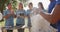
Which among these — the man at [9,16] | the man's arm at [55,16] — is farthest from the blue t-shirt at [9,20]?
the man's arm at [55,16]

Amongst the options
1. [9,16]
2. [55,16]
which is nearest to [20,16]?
[9,16]

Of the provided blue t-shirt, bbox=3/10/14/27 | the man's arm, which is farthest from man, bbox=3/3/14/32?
the man's arm

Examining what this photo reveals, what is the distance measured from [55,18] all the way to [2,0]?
0.78 meters

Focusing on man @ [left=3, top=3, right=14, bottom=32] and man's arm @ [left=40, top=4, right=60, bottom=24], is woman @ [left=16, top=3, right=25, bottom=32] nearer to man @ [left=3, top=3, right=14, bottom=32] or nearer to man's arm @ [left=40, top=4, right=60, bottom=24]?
man @ [left=3, top=3, right=14, bottom=32]

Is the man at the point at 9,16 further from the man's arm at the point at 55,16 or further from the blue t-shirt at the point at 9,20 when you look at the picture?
the man's arm at the point at 55,16

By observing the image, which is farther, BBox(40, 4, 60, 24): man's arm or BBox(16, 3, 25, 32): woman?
BBox(16, 3, 25, 32): woman

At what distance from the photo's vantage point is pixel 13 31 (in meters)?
1.09

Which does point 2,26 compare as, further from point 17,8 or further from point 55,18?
point 55,18

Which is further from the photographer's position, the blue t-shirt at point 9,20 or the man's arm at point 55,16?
the blue t-shirt at point 9,20

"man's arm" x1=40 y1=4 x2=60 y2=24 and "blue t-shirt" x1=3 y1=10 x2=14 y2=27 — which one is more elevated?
"man's arm" x1=40 y1=4 x2=60 y2=24

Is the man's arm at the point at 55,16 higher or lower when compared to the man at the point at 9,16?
higher

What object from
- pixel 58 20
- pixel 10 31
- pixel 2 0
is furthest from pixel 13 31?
pixel 58 20

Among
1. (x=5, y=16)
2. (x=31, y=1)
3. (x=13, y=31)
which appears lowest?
(x=13, y=31)

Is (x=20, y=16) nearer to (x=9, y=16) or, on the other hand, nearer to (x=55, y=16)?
(x=9, y=16)
